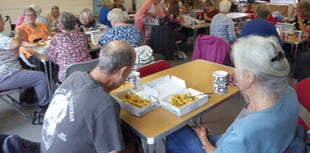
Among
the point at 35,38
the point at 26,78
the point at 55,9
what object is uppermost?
the point at 55,9

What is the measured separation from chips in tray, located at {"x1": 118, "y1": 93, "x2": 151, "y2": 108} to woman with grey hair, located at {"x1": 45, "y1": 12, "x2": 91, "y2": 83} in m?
1.32

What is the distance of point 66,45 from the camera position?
277 centimetres

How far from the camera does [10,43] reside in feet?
9.07

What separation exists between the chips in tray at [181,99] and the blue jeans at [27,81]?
1817 millimetres

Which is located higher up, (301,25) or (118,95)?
(301,25)

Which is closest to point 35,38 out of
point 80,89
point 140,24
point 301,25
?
point 140,24

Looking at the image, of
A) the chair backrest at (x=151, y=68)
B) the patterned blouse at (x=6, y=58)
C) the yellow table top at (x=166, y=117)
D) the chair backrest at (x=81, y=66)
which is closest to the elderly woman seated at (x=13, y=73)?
the patterned blouse at (x=6, y=58)

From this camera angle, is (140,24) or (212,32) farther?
(140,24)

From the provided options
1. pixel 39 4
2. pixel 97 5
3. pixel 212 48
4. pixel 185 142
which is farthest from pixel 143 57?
pixel 97 5

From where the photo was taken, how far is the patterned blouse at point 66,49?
2.77 m

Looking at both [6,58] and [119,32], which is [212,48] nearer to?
[119,32]

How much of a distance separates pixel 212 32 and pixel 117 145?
125 inches

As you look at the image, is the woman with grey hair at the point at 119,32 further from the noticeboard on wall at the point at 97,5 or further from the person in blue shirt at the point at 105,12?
the noticeboard on wall at the point at 97,5

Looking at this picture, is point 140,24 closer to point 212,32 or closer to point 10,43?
point 212,32
